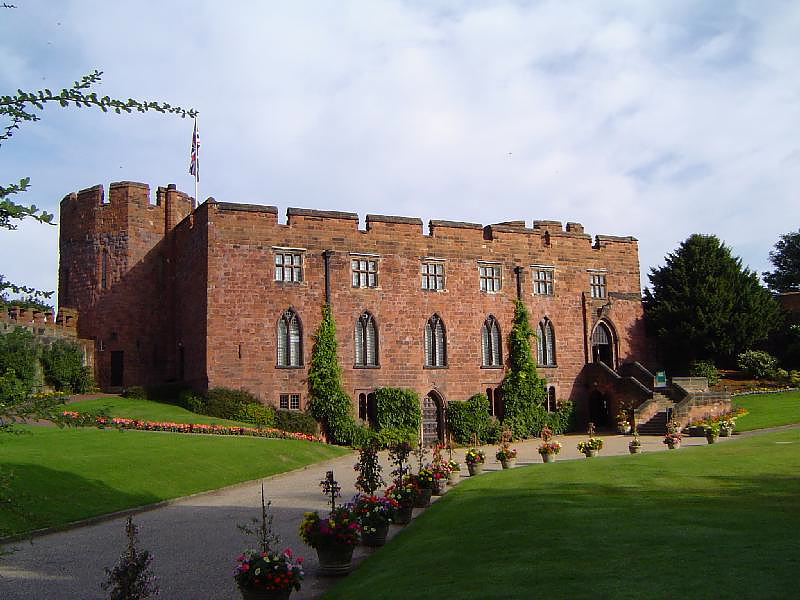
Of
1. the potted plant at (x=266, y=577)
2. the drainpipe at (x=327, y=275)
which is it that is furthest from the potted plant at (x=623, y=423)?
the potted plant at (x=266, y=577)

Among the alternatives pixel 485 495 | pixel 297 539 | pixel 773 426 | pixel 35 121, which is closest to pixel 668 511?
pixel 485 495

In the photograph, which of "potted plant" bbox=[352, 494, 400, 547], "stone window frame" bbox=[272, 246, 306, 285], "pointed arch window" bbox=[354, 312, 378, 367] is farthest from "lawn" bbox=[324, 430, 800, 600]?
"stone window frame" bbox=[272, 246, 306, 285]

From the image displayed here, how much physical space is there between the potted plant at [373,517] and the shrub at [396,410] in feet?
74.9

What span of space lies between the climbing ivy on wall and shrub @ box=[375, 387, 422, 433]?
4.79 feet

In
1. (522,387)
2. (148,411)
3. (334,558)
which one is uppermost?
(522,387)

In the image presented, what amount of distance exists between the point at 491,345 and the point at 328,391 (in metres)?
9.43

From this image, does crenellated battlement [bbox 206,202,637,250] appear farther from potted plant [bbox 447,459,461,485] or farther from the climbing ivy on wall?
potted plant [bbox 447,459,461,485]

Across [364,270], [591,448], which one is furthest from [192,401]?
[591,448]

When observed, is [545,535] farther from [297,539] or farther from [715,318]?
[715,318]

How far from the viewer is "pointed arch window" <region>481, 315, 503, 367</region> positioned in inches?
1630

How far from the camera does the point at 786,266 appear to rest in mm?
72938

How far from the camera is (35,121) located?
6.41 meters

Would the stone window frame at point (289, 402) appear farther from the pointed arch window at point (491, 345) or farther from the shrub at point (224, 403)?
the pointed arch window at point (491, 345)

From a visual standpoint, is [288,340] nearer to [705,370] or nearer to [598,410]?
[598,410]
